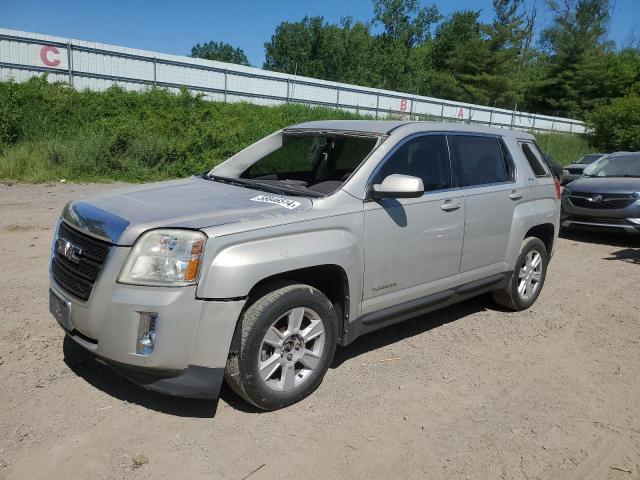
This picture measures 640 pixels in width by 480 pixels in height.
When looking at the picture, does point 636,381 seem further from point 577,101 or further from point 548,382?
point 577,101

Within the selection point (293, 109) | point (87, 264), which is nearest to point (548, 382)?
point (87, 264)

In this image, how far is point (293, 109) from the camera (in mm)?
20156

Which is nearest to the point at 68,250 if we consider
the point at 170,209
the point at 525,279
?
the point at 170,209

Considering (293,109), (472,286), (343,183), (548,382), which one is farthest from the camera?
(293,109)

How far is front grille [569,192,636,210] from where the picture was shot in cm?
916

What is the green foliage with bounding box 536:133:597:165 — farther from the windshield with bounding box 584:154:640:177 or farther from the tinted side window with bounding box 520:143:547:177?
the tinted side window with bounding box 520:143:547:177

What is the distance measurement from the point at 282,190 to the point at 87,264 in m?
1.40

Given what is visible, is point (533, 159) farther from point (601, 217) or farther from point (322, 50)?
point (322, 50)

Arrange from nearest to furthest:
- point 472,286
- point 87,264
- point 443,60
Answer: point 87,264, point 472,286, point 443,60

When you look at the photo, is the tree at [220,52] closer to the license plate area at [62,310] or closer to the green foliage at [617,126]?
the green foliage at [617,126]

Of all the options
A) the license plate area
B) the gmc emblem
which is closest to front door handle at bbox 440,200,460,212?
the gmc emblem

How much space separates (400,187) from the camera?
12.1 feet

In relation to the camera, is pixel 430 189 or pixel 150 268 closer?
pixel 150 268

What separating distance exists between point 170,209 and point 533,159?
3900 millimetres
